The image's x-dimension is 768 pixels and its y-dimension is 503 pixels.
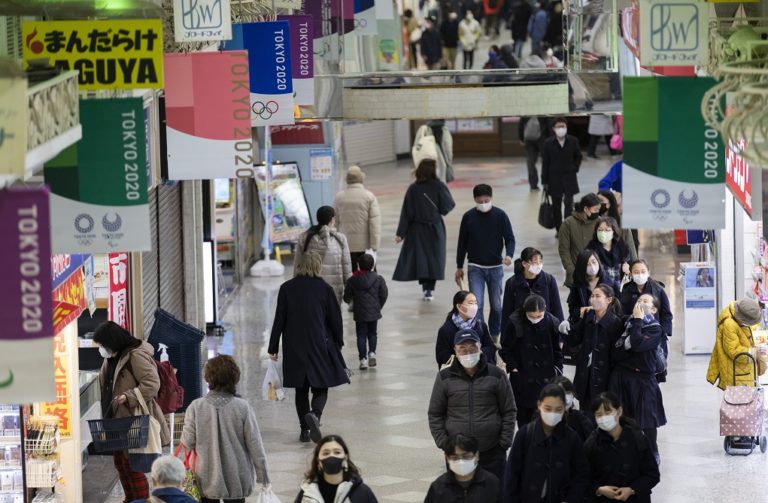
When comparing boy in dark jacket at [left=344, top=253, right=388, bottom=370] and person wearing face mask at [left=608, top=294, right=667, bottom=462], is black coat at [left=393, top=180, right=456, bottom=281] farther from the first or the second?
person wearing face mask at [left=608, top=294, right=667, bottom=462]

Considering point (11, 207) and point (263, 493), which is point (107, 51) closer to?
point (263, 493)

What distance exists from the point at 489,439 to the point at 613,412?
3.33 feet

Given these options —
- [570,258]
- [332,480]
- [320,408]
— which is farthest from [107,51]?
[570,258]

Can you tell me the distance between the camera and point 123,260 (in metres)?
13.6

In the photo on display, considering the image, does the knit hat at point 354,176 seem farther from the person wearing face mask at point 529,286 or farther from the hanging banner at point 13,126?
the hanging banner at point 13,126

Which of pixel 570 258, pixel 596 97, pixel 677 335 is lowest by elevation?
pixel 677 335

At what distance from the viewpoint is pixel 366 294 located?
15906 mm

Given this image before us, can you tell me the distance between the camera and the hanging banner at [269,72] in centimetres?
1473

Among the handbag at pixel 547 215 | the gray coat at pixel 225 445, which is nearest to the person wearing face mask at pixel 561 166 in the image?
the handbag at pixel 547 215

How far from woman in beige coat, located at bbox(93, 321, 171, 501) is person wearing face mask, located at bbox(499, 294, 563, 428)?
2549 millimetres

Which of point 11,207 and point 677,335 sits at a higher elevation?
point 11,207

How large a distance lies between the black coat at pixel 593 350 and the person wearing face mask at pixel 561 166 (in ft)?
35.1

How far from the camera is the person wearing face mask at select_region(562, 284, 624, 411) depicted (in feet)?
38.8

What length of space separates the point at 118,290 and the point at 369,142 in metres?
20.5
